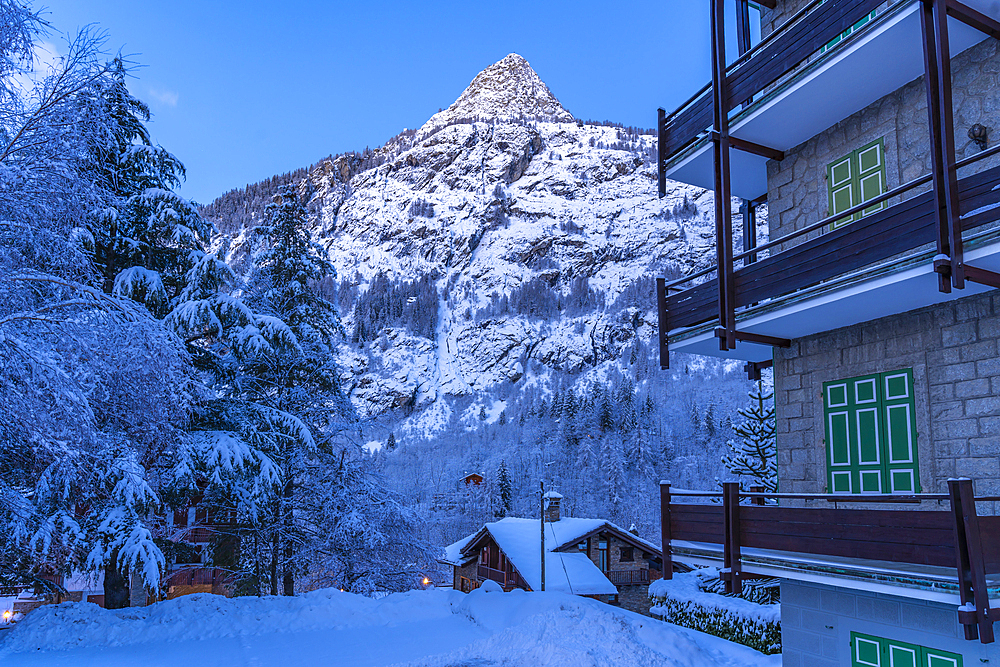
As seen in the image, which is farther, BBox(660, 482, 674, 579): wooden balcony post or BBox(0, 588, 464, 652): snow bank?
BBox(0, 588, 464, 652): snow bank

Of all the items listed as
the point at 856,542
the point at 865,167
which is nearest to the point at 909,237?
the point at 865,167

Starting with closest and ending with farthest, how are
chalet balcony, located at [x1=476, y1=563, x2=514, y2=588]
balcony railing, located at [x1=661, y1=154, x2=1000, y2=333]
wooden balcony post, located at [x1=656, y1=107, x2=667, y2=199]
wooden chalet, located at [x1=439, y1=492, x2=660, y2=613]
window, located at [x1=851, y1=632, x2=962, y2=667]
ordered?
balcony railing, located at [x1=661, y1=154, x2=1000, y2=333], window, located at [x1=851, y1=632, x2=962, y2=667], wooden balcony post, located at [x1=656, y1=107, x2=667, y2=199], wooden chalet, located at [x1=439, y1=492, x2=660, y2=613], chalet balcony, located at [x1=476, y1=563, x2=514, y2=588]

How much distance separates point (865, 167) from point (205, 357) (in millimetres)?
15468

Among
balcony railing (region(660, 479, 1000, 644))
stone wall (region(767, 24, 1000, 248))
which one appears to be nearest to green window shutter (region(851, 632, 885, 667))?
balcony railing (region(660, 479, 1000, 644))

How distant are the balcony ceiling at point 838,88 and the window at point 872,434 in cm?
382

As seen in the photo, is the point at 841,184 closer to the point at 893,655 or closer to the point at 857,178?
the point at 857,178

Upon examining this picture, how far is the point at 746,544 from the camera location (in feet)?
28.9

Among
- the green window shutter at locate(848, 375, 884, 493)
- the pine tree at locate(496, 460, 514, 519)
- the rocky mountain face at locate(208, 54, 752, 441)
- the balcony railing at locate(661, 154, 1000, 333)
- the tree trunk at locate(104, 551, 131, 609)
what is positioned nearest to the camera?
the balcony railing at locate(661, 154, 1000, 333)

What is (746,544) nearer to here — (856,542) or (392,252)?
(856,542)

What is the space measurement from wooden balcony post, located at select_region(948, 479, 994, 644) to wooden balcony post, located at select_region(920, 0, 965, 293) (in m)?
2.06

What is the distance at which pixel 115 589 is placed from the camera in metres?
15.4

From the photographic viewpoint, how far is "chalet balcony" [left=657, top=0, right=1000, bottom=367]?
7102 millimetres

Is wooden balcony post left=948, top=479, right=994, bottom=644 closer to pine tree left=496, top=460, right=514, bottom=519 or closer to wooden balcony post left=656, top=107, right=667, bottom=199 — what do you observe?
wooden balcony post left=656, top=107, right=667, bottom=199

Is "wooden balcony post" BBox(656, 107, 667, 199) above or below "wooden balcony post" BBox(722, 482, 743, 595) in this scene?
above
